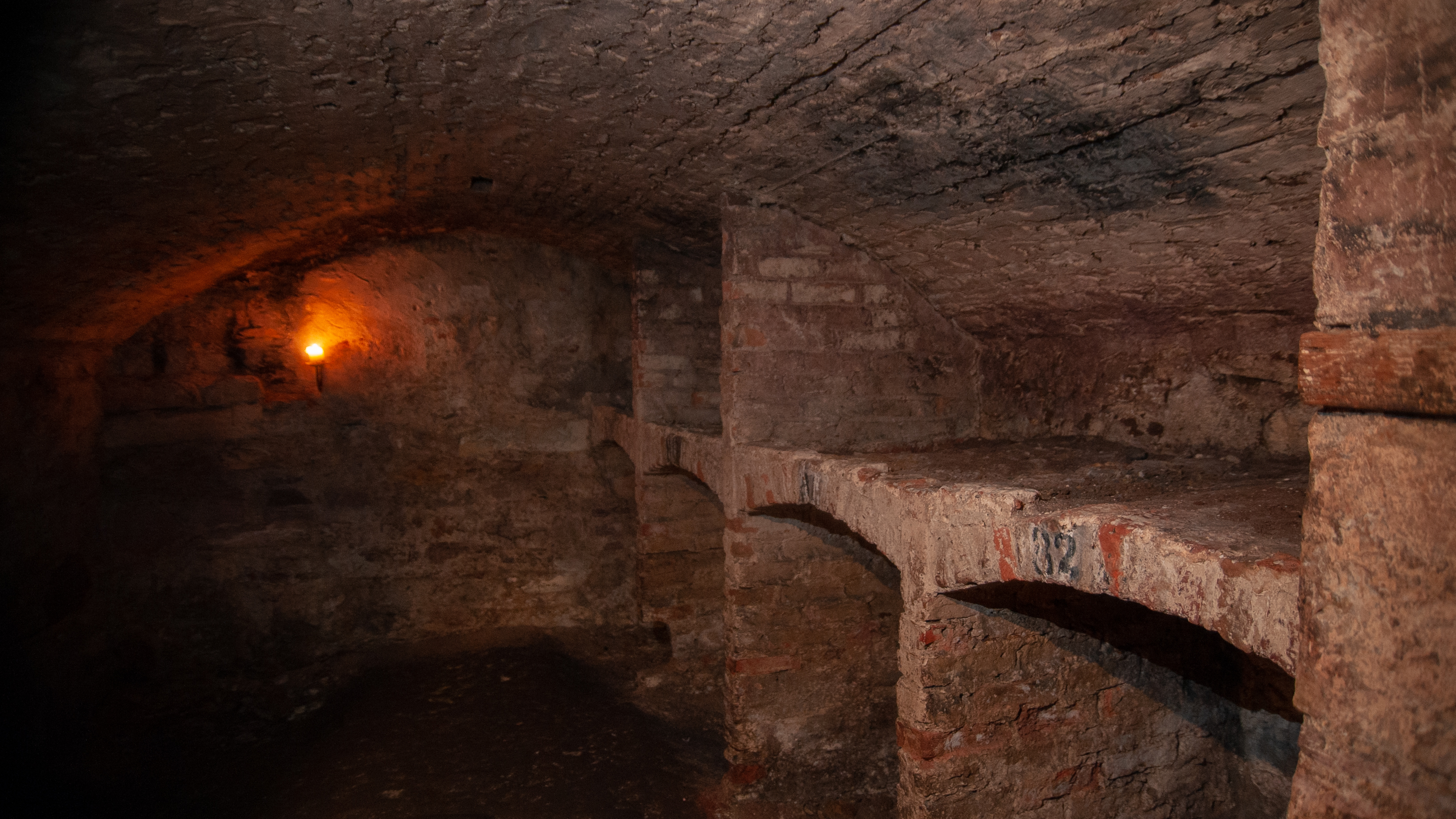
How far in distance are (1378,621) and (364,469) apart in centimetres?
559

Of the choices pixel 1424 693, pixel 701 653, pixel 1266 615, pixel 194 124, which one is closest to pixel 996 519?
pixel 1266 615

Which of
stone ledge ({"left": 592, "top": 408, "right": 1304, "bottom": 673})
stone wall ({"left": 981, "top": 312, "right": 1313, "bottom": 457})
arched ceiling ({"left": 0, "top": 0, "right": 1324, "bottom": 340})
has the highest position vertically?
arched ceiling ({"left": 0, "top": 0, "right": 1324, "bottom": 340})

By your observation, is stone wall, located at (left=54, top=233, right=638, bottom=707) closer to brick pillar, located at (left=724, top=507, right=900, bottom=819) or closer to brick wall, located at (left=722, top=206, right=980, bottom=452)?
brick pillar, located at (left=724, top=507, right=900, bottom=819)

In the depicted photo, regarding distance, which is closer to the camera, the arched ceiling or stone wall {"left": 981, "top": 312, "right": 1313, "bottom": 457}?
the arched ceiling

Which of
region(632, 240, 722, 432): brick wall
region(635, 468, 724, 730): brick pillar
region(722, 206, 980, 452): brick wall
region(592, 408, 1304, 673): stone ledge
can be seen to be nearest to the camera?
region(592, 408, 1304, 673): stone ledge

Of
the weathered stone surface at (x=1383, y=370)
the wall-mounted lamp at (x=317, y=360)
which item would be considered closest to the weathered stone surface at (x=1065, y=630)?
the weathered stone surface at (x=1383, y=370)

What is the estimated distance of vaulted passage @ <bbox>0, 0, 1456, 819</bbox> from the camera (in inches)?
41.4

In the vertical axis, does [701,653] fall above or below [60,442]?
below

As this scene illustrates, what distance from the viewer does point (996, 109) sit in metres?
2.09

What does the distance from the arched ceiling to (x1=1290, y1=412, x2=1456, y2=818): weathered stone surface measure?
38.6 inches

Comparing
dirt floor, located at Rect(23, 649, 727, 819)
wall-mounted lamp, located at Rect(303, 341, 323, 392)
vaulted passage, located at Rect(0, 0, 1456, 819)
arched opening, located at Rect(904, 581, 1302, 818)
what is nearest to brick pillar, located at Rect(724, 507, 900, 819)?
vaulted passage, located at Rect(0, 0, 1456, 819)

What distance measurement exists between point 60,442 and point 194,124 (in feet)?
9.20

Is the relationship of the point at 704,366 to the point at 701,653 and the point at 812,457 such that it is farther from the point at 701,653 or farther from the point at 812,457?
the point at 812,457

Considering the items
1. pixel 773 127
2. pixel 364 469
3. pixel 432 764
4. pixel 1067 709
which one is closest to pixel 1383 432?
pixel 1067 709
